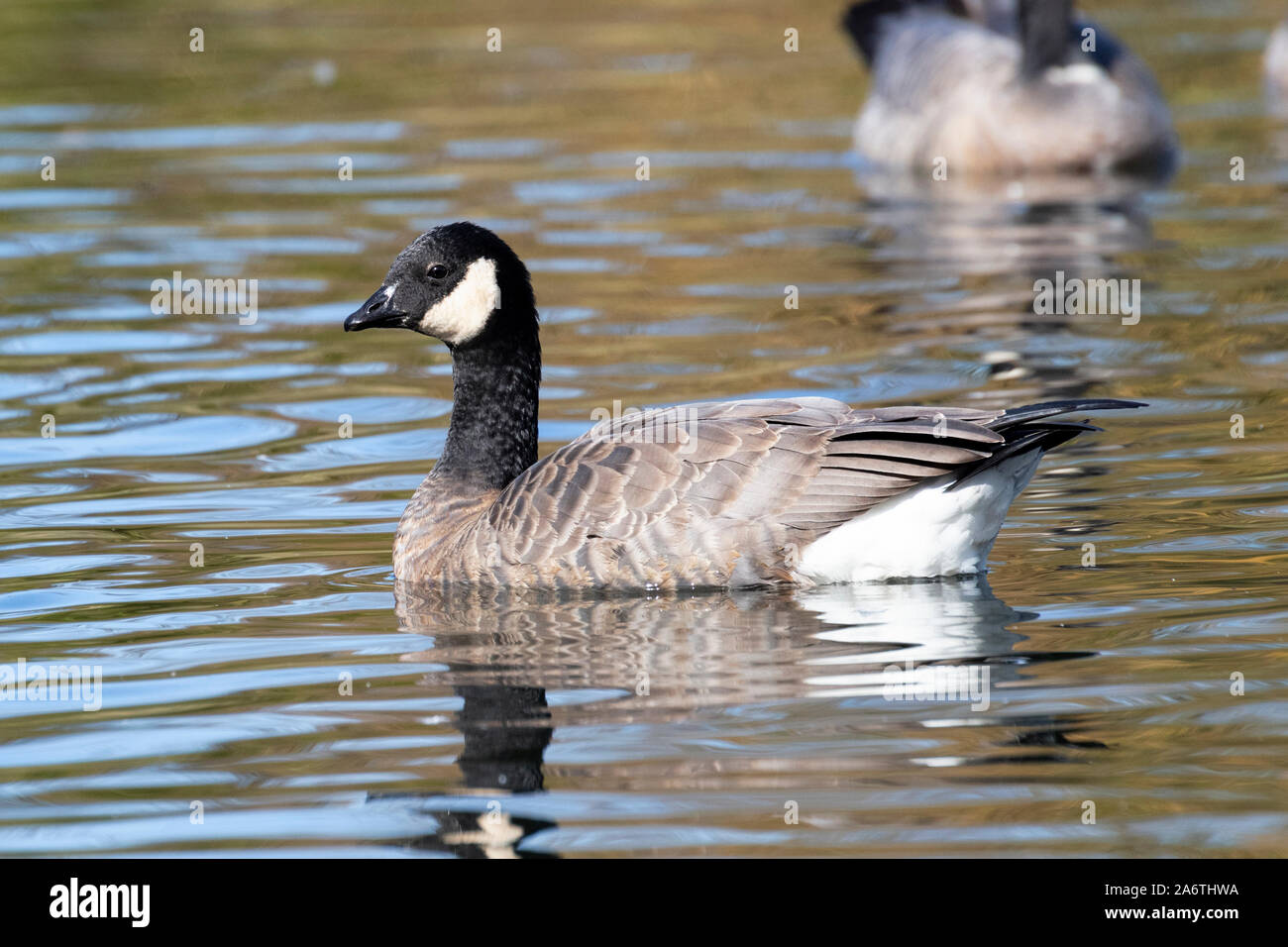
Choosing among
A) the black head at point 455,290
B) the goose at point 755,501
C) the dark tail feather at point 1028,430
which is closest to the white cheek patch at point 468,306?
the black head at point 455,290

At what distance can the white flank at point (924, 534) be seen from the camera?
7891 millimetres

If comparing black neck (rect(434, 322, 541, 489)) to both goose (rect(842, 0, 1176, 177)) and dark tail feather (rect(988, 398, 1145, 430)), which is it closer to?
dark tail feather (rect(988, 398, 1145, 430))

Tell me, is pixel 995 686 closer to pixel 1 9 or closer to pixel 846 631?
pixel 846 631

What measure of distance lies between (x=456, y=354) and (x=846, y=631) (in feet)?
8.29

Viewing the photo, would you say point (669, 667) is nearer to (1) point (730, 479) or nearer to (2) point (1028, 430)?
(1) point (730, 479)

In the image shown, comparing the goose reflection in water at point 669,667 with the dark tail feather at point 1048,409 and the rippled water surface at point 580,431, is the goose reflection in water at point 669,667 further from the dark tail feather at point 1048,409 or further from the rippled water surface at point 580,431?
the dark tail feather at point 1048,409

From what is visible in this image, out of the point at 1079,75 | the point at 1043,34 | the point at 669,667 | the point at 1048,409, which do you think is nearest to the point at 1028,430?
the point at 1048,409

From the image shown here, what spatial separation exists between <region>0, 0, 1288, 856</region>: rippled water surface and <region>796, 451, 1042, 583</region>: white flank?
214mm

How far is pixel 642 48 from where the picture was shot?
25.3 m

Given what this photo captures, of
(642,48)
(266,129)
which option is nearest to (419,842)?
(266,129)

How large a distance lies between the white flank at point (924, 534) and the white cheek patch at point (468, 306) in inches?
75.0

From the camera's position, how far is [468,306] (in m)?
8.85
